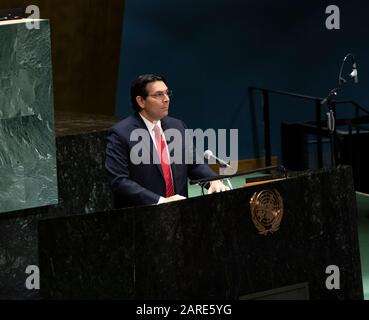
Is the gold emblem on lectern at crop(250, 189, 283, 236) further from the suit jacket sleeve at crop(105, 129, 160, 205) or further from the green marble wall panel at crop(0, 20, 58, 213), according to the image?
the green marble wall panel at crop(0, 20, 58, 213)

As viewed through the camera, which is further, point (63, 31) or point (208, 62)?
point (208, 62)

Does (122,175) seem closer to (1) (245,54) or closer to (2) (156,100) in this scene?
(2) (156,100)

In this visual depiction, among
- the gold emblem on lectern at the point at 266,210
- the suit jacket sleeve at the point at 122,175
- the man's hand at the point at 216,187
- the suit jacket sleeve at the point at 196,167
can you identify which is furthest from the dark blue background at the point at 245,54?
the gold emblem on lectern at the point at 266,210

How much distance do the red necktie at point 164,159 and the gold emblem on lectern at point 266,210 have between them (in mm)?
668

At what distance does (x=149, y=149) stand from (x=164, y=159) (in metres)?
0.10

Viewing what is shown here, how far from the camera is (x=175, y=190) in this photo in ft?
17.3

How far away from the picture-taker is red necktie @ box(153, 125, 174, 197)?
5.19 meters

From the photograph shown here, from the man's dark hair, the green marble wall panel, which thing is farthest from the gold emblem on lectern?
the green marble wall panel

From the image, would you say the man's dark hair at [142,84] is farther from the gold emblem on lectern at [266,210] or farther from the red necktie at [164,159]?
the gold emblem on lectern at [266,210]

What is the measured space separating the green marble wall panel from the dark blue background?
5.38m
